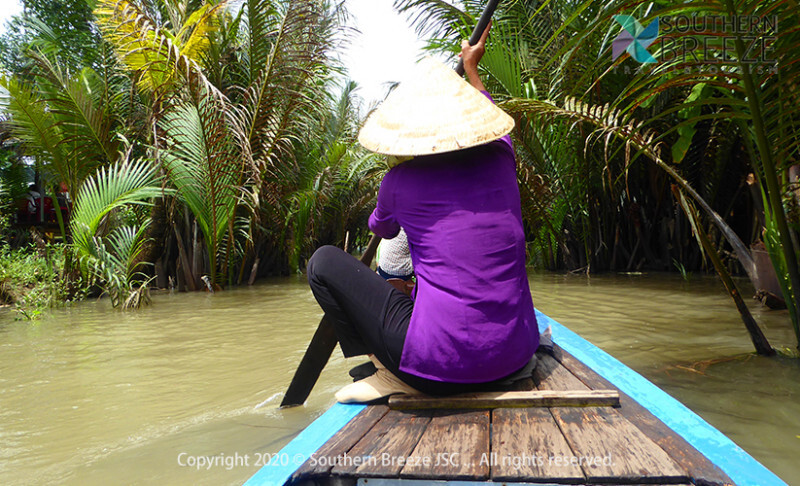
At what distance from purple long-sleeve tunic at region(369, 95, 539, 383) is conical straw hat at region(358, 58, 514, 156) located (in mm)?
72

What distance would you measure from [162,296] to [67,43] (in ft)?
41.4

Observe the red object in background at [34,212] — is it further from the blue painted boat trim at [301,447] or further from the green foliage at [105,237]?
the blue painted boat trim at [301,447]

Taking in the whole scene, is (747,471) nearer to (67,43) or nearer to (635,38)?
(635,38)

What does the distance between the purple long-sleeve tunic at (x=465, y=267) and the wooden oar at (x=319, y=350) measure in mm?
665

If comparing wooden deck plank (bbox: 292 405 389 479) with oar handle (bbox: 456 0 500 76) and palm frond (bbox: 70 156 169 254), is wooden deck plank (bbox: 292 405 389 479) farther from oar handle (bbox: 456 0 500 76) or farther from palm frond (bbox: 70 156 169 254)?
palm frond (bbox: 70 156 169 254)

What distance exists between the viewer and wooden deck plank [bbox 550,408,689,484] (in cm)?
116

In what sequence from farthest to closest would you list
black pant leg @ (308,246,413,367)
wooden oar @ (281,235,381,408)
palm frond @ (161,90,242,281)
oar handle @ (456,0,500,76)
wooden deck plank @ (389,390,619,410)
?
palm frond @ (161,90,242,281)
wooden oar @ (281,235,381,408)
oar handle @ (456,0,500,76)
black pant leg @ (308,246,413,367)
wooden deck plank @ (389,390,619,410)

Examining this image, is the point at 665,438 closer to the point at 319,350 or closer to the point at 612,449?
the point at 612,449

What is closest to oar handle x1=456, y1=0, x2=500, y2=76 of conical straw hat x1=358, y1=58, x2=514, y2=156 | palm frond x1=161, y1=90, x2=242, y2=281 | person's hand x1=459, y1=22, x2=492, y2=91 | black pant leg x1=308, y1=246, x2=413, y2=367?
person's hand x1=459, y1=22, x2=492, y2=91

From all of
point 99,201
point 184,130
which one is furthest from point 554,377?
point 184,130

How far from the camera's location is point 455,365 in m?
1.63

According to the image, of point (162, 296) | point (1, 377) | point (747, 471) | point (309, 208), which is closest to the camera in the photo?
point (747, 471)

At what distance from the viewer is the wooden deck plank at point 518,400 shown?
160 cm

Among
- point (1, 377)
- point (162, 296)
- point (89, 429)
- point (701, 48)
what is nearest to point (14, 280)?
point (162, 296)
